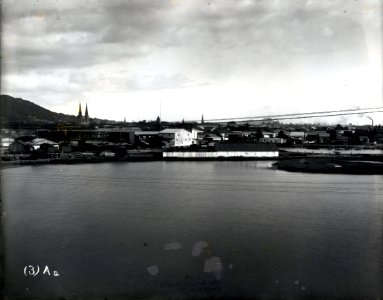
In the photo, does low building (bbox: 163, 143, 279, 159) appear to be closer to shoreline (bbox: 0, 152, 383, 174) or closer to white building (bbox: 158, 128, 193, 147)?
shoreline (bbox: 0, 152, 383, 174)

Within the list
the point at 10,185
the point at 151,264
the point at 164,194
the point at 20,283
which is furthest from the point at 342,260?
the point at 10,185

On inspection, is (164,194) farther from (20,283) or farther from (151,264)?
(20,283)

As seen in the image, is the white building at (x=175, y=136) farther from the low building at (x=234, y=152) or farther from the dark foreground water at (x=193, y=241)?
the dark foreground water at (x=193, y=241)

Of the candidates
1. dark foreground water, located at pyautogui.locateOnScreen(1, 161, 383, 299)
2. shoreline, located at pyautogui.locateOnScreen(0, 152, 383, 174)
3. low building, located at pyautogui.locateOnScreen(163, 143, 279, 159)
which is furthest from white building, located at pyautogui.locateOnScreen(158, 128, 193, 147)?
A: dark foreground water, located at pyautogui.locateOnScreen(1, 161, 383, 299)

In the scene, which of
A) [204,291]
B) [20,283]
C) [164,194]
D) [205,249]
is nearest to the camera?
[204,291]

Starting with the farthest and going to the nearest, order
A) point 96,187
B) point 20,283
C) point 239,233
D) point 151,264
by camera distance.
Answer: point 96,187
point 239,233
point 151,264
point 20,283

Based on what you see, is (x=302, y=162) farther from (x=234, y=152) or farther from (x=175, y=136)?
(x=175, y=136)

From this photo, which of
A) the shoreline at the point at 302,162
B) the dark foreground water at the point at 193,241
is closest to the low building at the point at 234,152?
the shoreline at the point at 302,162

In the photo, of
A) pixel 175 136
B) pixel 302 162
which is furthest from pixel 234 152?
pixel 175 136
